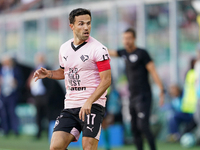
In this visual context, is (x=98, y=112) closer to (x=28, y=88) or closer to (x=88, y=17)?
(x=88, y=17)

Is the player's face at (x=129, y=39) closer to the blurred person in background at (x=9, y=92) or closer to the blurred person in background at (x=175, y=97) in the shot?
the blurred person in background at (x=175, y=97)

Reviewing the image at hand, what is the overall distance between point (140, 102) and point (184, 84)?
4.44 meters

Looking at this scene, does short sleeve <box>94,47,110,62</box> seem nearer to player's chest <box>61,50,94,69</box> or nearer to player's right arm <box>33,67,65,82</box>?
player's chest <box>61,50,94,69</box>

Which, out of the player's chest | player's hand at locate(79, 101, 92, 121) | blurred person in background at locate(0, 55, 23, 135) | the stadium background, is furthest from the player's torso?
blurred person in background at locate(0, 55, 23, 135)

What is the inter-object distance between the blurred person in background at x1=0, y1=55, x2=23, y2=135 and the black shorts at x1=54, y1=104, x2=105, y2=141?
30.3ft

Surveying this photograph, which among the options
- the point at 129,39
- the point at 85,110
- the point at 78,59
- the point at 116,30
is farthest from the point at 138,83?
the point at 116,30

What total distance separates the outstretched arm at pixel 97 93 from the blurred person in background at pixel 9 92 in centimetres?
955

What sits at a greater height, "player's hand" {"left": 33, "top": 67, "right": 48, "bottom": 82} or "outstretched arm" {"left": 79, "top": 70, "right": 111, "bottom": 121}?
"player's hand" {"left": 33, "top": 67, "right": 48, "bottom": 82}

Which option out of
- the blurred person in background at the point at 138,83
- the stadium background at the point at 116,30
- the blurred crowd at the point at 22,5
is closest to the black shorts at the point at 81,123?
the blurred person in background at the point at 138,83

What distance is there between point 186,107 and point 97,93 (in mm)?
6792

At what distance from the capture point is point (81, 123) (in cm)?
582

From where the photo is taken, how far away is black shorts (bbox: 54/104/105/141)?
5715 millimetres

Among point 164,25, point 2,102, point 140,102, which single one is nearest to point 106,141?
point 140,102

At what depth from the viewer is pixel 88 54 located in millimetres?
5750
